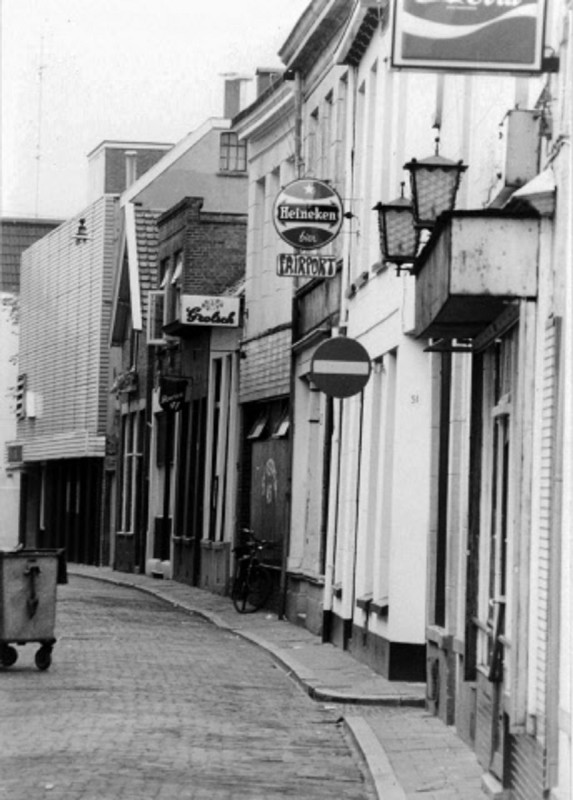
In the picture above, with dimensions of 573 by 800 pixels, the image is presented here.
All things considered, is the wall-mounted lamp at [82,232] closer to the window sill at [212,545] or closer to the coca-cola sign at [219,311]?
the window sill at [212,545]

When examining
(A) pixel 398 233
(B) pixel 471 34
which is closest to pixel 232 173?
(A) pixel 398 233

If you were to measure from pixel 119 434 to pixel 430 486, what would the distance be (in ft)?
99.5

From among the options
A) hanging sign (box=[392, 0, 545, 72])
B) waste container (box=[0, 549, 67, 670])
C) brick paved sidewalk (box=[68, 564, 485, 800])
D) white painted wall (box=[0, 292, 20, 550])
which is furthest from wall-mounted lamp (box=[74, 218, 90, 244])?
hanging sign (box=[392, 0, 545, 72])

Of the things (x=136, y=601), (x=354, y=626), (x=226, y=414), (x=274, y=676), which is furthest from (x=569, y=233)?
(x=226, y=414)

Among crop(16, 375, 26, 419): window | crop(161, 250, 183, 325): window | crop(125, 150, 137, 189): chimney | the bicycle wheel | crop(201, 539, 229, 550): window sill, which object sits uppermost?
crop(125, 150, 137, 189): chimney

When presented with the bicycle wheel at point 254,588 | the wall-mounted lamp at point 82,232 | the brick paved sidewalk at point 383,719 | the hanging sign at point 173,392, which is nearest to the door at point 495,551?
the brick paved sidewalk at point 383,719

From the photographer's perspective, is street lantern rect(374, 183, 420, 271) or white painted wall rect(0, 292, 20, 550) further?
white painted wall rect(0, 292, 20, 550)

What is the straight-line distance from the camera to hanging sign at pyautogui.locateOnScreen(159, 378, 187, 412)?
37.8 m

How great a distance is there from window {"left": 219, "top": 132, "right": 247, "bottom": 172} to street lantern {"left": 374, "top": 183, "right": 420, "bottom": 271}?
2986 centimetres

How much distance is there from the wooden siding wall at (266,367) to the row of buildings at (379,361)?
85 millimetres

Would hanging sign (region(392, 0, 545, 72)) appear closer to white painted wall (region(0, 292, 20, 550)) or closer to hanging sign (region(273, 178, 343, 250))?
hanging sign (region(273, 178, 343, 250))

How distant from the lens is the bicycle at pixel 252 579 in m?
27.6

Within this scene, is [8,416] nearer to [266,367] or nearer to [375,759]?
[266,367]

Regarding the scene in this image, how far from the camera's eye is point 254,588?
28.0 meters
